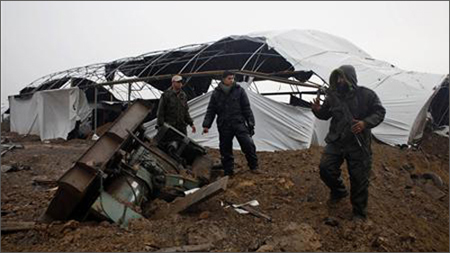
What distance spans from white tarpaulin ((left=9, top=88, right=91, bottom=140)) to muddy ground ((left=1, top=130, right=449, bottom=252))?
7152 mm

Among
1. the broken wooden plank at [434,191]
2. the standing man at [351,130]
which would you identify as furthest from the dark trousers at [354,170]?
the broken wooden plank at [434,191]

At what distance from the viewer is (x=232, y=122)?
4.98 m

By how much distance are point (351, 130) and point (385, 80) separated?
6247 millimetres

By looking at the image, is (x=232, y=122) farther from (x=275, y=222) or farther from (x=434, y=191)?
(x=434, y=191)

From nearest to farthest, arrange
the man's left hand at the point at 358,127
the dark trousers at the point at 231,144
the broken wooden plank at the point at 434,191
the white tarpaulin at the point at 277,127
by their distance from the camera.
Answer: the man's left hand at the point at 358,127, the dark trousers at the point at 231,144, the broken wooden plank at the point at 434,191, the white tarpaulin at the point at 277,127

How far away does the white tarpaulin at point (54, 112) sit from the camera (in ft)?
41.2

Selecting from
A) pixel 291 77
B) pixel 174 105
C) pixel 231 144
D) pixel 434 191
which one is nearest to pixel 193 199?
pixel 231 144

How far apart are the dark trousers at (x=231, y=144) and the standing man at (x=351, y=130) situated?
1.27m

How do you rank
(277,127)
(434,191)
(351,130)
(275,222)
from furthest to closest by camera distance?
1. (277,127)
2. (434,191)
3. (351,130)
4. (275,222)

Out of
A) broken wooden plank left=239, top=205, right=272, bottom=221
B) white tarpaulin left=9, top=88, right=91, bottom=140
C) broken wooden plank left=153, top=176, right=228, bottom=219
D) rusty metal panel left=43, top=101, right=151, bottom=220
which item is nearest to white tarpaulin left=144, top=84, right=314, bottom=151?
broken wooden plank left=239, top=205, right=272, bottom=221

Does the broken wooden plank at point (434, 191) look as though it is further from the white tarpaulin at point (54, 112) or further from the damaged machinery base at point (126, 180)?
the white tarpaulin at point (54, 112)

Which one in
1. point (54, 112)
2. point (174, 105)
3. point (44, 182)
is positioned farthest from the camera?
point (54, 112)

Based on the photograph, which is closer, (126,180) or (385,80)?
(126,180)

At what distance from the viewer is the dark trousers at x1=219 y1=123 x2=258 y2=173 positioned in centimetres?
492
